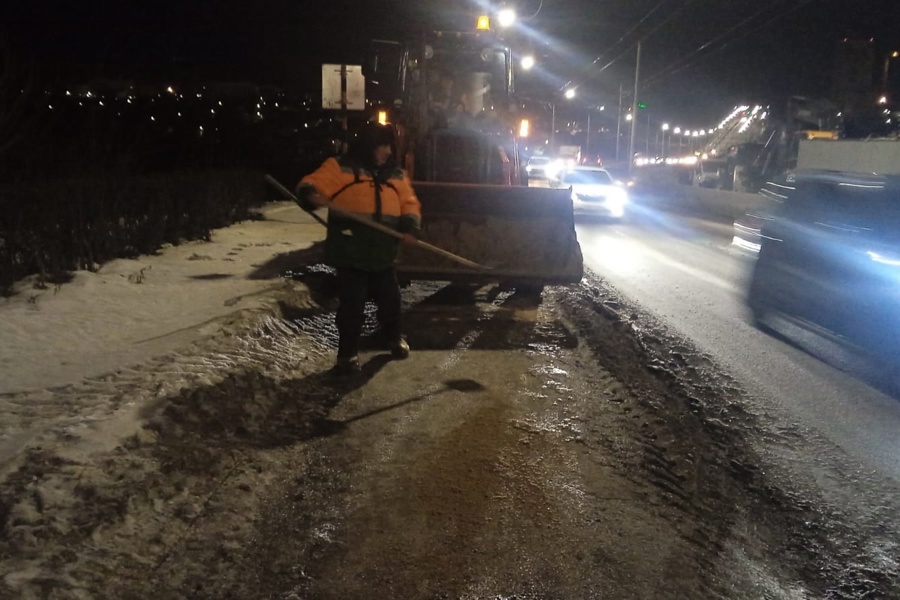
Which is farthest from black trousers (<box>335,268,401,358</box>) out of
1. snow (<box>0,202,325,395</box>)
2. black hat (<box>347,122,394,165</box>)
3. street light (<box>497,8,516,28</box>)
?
street light (<box>497,8,516,28</box>)

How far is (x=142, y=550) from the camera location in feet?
12.3

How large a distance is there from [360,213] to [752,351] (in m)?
4.24

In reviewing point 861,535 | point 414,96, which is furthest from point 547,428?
point 414,96

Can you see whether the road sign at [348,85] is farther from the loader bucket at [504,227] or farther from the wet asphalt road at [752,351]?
the loader bucket at [504,227]

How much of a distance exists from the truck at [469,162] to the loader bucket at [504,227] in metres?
0.01

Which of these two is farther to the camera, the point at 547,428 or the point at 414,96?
the point at 414,96

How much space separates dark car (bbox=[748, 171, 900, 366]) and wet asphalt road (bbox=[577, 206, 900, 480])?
0.40 meters

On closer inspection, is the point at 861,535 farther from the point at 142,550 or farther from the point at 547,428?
the point at 142,550

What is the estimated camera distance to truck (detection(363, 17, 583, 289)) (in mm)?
9578

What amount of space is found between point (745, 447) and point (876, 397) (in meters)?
2.03

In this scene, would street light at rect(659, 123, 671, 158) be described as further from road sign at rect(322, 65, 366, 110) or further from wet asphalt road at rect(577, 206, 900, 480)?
road sign at rect(322, 65, 366, 110)

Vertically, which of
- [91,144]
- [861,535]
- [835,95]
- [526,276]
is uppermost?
[835,95]

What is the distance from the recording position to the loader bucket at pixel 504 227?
9.59 metres

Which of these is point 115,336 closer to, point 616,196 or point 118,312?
point 118,312
